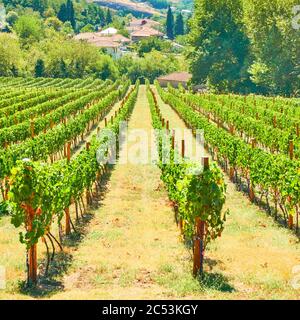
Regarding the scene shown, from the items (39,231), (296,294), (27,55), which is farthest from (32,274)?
(27,55)

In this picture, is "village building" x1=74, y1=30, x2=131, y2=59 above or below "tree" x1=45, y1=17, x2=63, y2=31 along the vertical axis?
below

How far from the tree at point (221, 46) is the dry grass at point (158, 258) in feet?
205

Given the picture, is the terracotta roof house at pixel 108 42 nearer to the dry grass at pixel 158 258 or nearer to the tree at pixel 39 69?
the tree at pixel 39 69

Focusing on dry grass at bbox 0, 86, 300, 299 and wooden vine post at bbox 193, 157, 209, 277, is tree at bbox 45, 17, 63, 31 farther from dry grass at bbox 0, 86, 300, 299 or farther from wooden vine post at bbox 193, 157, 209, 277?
wooden vine post at bbox 193, 157, 209, 277

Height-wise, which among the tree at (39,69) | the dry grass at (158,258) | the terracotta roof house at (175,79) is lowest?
the dry grass at (158,258)

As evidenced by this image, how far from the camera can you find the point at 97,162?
743 inches

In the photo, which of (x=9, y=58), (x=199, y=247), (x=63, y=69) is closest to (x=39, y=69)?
(x=63, y=69)

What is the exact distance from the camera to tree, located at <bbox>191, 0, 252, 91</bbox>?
78.0 m

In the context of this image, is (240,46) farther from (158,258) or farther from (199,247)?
(199,247)

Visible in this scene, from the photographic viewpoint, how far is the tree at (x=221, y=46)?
256 ft

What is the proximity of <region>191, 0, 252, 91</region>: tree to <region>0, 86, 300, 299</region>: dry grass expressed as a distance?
2460 inches

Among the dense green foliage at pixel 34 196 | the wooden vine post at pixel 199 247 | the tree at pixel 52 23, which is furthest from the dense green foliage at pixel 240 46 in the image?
the tree at pixel 52 23

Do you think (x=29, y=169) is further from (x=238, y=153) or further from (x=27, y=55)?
(x=27, y=55)

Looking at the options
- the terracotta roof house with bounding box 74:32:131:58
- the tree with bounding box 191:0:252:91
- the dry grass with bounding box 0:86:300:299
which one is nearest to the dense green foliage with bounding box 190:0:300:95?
the tree with bounding box 191:0:252:91
